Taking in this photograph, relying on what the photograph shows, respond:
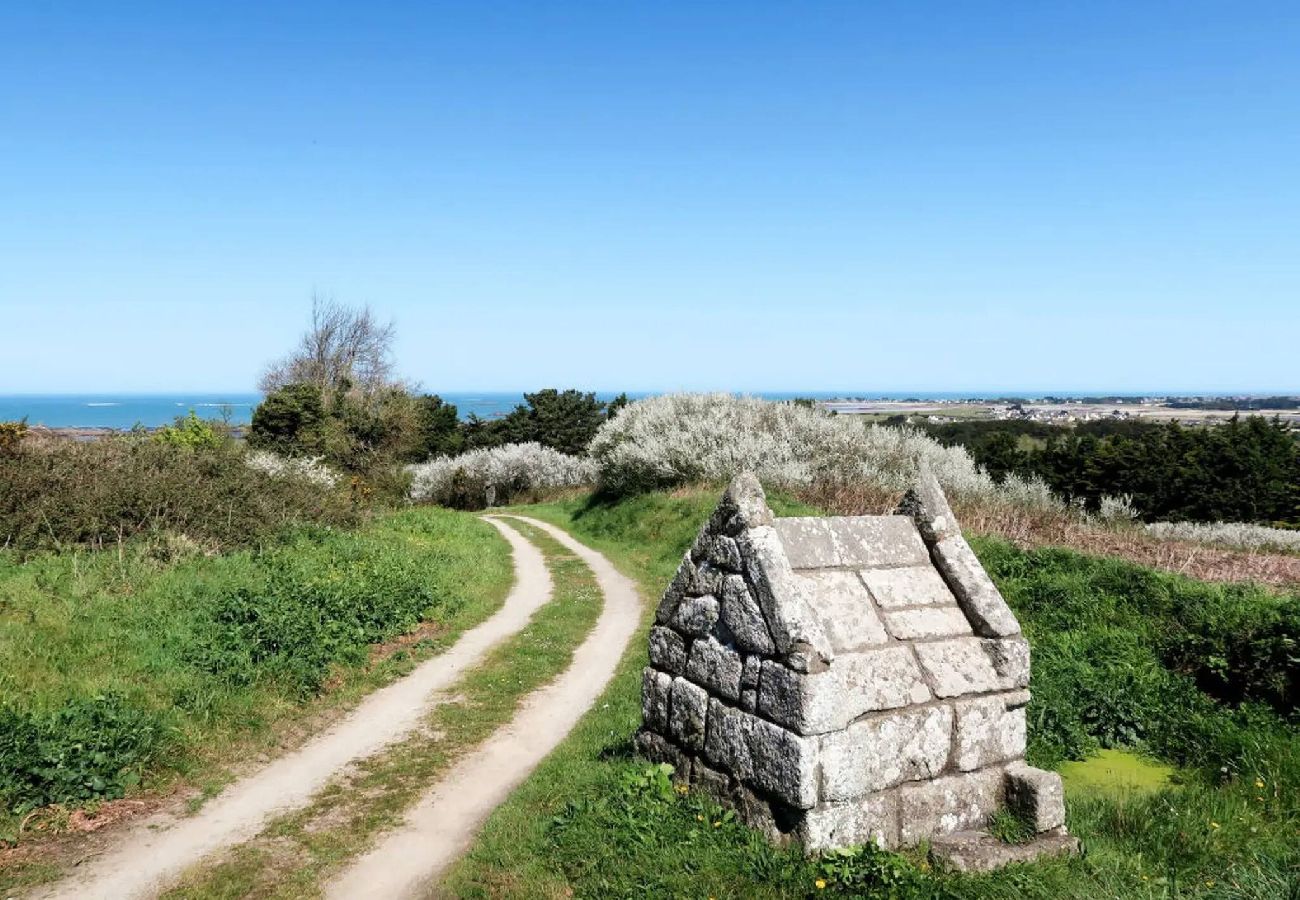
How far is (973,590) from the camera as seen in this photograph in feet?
20.7

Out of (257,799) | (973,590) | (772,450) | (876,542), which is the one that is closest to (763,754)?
(876,542)

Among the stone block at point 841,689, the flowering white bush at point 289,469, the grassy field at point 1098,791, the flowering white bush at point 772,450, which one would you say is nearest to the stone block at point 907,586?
the stone block at point 841,689

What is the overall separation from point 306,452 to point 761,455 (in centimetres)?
1879

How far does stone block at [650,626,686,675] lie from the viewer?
21.9 feet

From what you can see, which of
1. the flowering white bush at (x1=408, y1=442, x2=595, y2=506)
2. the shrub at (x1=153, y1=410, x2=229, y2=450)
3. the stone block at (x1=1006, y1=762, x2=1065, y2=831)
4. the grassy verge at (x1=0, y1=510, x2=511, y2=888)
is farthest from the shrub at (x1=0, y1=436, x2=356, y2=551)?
the flowering white bush at (x1=408, y1=442, x2=595, y2=506)

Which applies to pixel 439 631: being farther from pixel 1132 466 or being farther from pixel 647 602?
pixel 1132 466

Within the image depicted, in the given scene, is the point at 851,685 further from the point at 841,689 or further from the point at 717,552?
the point at 717,552

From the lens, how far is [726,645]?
6164mm

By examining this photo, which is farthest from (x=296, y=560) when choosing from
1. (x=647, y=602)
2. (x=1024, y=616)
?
(x=1024, y=616)

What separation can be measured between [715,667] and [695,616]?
48cm

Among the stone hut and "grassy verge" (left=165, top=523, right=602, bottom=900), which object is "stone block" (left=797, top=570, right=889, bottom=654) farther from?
"grassy verge" (left=165, top=523, right=602, bottom=900)

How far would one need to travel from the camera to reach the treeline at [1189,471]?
109ft

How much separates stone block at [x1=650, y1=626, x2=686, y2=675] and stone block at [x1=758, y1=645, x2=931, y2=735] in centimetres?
112

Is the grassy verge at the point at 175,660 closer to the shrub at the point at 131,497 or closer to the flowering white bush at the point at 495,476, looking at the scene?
the shrub at the point at 131,497
